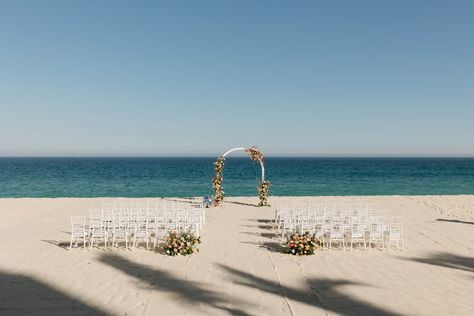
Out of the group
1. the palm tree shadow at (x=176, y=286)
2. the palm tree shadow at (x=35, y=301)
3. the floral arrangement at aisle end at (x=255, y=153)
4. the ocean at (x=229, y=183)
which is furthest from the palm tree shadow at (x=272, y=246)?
the ocean at (x=229, y=183)

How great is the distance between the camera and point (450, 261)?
11.2 m

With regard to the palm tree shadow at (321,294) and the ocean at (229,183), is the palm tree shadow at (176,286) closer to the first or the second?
the palm tree shadow at (321,294)

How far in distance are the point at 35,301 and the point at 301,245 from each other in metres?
7.27

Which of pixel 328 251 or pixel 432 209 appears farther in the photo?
pixel 432 209

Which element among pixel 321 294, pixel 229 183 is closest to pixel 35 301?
pixel 321 294

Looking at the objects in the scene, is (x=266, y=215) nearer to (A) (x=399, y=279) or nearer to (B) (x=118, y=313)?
(A) (x=399, y=279)

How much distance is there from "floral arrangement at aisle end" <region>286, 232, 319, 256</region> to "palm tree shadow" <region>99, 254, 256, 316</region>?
3.84 meters

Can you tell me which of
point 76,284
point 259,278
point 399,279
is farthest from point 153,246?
point 399,279

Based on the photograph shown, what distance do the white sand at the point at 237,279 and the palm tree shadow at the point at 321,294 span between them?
2 centimetres

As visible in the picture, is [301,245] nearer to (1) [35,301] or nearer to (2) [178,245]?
(2) [178,245]

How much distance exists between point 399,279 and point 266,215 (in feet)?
35.9

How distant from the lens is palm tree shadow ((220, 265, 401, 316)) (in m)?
7.58

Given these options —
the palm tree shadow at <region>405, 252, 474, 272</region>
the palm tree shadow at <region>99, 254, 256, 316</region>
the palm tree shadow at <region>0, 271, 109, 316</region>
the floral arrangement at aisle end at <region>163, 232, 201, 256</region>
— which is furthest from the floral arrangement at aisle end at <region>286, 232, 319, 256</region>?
the palm tree shadow at <region>0, 271, 109, 316</region>

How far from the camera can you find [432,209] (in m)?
22.5
